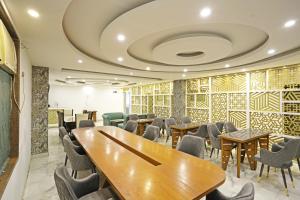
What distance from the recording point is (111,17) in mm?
2242

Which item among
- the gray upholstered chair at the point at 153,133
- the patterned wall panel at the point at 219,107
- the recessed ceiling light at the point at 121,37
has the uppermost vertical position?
the recessed ceiling light at the point at 121,37

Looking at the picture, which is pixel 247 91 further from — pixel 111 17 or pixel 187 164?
pixel 111 17

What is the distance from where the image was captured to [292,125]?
4.40 metres

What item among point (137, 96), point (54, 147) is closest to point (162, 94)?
point (137, 96)

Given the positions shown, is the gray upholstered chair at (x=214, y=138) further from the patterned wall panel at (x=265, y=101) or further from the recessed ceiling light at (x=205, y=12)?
the recessed ceiling light at (x=205, y=12)

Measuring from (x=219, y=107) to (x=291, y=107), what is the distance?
2188 mm

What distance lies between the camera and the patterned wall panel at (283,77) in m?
4.39

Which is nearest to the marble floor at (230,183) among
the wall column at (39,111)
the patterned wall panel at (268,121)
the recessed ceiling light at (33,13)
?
the wall column at (39,111)

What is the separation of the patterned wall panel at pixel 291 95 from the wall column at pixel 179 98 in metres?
3.77

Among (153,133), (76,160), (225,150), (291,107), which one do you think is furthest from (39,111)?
(291,107)

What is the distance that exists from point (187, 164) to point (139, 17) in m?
1.90

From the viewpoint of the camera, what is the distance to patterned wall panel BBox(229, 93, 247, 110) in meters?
5.51

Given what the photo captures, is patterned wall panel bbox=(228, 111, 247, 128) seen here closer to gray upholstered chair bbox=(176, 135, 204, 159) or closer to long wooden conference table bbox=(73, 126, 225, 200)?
gray upholstered chair bbox=(176, 135, 204, 159)

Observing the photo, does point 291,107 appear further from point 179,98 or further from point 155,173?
point 155,173
